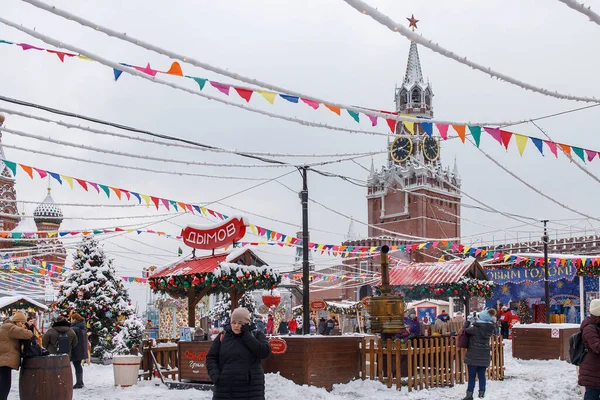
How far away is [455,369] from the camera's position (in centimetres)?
1316

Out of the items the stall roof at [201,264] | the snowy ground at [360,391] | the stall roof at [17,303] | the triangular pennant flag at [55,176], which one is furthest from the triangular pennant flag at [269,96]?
the stall roof at [17,303]

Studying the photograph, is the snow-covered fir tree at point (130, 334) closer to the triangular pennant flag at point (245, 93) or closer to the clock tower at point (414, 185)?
the triangular pennant flag at point (245, 93)

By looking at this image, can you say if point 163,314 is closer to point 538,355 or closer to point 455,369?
point 538,355

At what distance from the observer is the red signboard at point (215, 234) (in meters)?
15.5

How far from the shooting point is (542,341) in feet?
60.0

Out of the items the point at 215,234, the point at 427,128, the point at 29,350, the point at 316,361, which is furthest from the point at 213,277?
the point at 427,128

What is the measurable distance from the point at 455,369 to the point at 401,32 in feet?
30.2

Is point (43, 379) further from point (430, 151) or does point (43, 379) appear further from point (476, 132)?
point (430, 151)

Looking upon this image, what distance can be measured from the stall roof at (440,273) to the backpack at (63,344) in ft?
38.2

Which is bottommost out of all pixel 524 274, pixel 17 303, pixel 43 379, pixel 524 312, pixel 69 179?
pixel 524 312

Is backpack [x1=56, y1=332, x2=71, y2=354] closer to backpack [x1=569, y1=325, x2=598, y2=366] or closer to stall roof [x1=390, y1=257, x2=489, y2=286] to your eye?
backpack [x1=569, y1=325, x2=598, y2=366]

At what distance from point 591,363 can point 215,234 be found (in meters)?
9.94

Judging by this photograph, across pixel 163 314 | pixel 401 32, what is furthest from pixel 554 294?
pixel 401 32

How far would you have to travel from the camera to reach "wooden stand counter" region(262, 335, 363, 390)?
1173 centimetres
